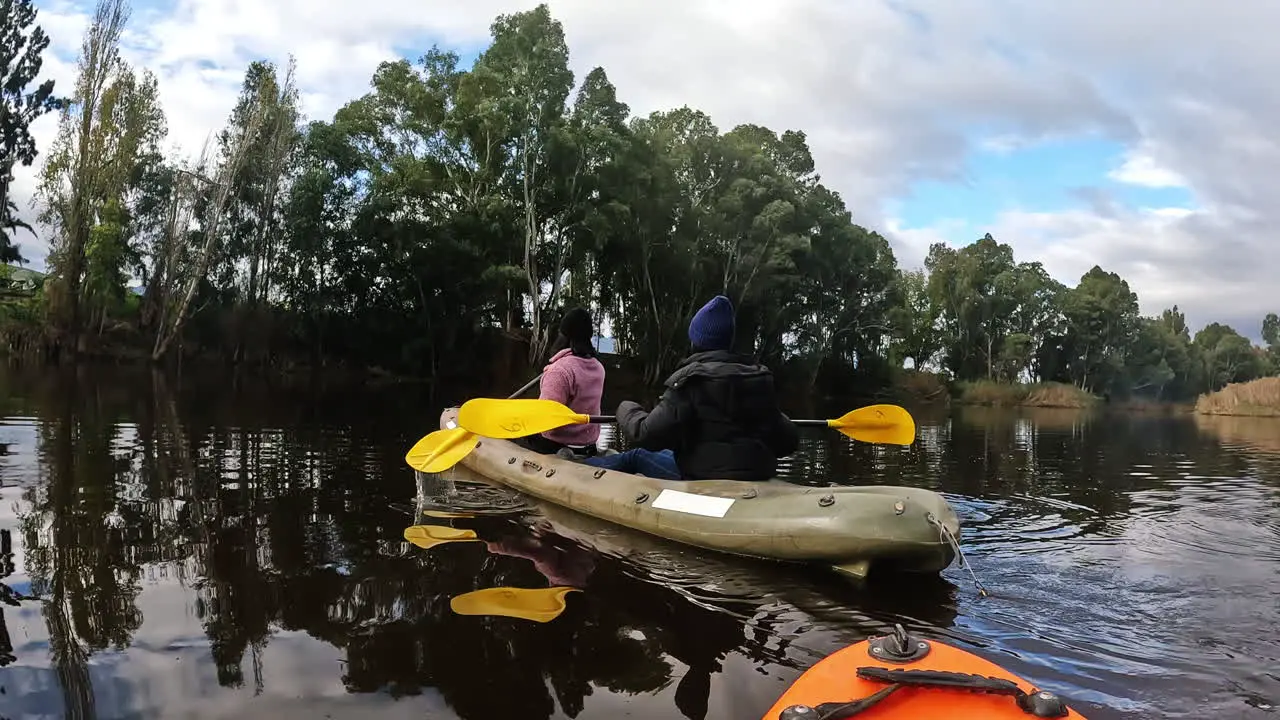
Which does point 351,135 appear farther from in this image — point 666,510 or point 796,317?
point 666,510

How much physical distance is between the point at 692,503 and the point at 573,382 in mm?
2065

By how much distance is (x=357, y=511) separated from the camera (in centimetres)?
607

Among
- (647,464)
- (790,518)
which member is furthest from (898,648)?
(647,464)

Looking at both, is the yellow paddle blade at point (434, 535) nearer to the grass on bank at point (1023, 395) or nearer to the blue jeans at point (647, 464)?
the blue jeans at point (647, 464)

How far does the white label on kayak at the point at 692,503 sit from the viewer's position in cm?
503

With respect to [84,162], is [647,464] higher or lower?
lower

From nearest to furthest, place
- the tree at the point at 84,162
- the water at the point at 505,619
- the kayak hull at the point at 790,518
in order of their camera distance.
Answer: the water at the point at 505,619 → the kayak hull at the point at 790,518 → the tree at the point at 84,162

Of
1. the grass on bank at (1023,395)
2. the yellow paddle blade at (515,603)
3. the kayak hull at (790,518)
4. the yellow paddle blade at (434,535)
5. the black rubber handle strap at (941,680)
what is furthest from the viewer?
the grass on bank at (1023,395)

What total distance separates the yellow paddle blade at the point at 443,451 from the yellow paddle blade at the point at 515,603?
7.00ft

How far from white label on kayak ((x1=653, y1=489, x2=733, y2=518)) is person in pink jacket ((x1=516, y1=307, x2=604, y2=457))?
1.61m

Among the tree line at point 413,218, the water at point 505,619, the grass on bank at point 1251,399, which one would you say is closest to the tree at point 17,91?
the tree line at point 413,218

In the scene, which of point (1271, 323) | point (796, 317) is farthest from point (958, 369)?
point (1271, 323)

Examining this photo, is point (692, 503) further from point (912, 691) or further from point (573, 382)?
point (912, 691)

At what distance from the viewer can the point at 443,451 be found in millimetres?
6336
